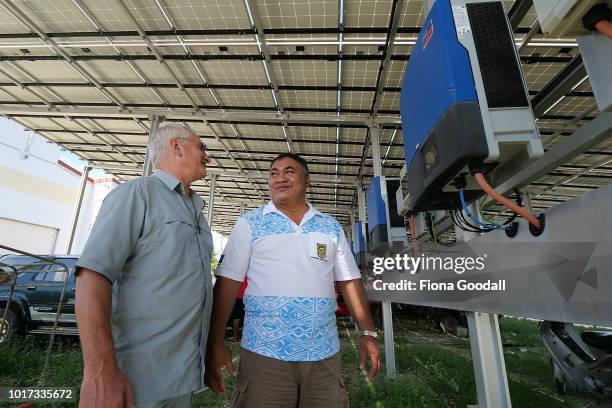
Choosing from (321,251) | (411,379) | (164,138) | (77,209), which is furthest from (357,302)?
(77,209)

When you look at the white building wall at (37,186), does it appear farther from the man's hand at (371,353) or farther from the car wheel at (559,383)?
the car wheel at (559,383)

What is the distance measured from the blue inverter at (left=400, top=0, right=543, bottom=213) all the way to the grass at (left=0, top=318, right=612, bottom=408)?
2.95 m

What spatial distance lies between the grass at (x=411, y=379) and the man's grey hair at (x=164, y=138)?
2969 millimetres

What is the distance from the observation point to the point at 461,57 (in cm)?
143

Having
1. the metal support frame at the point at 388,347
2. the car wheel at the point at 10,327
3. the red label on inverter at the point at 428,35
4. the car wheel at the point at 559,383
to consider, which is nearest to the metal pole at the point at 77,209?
the car wheel at the point at 10,327

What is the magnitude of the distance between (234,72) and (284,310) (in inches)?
244

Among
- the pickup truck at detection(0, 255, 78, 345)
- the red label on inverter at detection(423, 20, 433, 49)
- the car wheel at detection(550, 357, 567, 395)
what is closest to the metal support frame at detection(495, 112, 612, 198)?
the red label on inverter at detection(423, 20, 433, 49)

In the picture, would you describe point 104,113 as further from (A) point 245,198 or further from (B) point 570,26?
(B) point 570,26

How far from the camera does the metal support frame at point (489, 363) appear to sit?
205cm

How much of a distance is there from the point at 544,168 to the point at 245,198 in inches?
620

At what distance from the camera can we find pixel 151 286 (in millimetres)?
1247

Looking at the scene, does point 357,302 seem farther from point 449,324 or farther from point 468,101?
point 449,324

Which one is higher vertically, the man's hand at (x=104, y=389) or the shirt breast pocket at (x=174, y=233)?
the shirt breast pocket at (x=174, y=233)

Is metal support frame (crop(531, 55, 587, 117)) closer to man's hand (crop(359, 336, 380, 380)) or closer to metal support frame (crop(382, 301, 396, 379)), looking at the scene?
man's hand (crop(359, 336, 380, 380))
